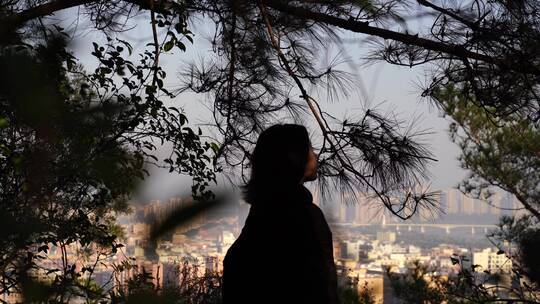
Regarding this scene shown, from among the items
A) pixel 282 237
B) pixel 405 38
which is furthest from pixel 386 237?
pixel 282 237

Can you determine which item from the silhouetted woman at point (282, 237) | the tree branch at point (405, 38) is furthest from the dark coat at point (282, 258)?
the tree branch at point (405, 38)

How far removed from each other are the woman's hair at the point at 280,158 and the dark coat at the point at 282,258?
1.8 inches

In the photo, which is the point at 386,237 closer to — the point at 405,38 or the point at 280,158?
the point at 405,38

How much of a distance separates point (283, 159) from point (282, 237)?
17 cm

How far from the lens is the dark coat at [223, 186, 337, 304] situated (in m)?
1.07

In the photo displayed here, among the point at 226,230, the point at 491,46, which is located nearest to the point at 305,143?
the point at 226,230

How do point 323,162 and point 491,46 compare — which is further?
point 491,46

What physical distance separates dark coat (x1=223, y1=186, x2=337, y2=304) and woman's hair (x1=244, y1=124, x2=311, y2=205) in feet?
0.15

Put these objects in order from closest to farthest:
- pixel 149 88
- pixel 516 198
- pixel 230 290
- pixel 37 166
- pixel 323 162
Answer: pixel 37 166, pixel 230 290, pixel 149 88, pixel 323 162, pixel 516 198

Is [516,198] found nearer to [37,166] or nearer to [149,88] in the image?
[149,88]

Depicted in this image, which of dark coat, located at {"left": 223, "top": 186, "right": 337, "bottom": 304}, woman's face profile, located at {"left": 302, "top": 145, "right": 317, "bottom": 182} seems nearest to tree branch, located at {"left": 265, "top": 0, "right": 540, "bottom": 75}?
woman's face profile, located at {"left": 302, "top": 145, "right": 317, "bottom": 182}

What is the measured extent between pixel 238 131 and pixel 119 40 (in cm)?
44

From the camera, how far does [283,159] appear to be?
1276 millimetres

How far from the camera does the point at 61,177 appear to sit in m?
0.34
